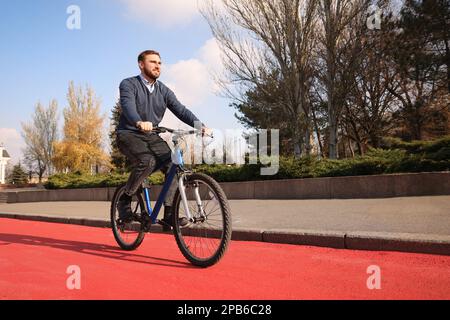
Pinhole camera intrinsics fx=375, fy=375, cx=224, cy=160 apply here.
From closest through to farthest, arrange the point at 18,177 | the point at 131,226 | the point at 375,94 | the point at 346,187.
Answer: the point at 131,226, the point at 346,187, the point at 375,94, the point at 18,177

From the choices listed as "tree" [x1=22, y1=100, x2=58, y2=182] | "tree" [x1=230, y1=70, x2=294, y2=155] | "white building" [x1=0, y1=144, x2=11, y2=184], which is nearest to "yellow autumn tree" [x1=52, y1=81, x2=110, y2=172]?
"tree" [x1=22, y1=100, x2=58, y2=182]

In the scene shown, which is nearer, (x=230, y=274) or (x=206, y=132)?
(x=230, y=274)

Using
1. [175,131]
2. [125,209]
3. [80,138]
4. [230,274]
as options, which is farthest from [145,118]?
[80,138]

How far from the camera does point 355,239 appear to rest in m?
4.31

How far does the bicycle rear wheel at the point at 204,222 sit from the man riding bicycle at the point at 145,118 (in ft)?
0.95

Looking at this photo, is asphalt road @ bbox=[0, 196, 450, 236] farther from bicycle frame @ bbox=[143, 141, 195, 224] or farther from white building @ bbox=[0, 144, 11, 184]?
white building @ bbox=[0, 144, 11, 184]

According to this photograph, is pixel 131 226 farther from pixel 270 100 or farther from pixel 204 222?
pixel 270 100

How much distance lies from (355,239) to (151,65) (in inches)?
121

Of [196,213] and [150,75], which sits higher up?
[150,75]

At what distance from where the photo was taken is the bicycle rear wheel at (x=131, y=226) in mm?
4430

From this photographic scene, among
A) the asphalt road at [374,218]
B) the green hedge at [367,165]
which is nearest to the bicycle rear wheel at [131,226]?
the asphalt road at [374,218]

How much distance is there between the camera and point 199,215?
370 cm

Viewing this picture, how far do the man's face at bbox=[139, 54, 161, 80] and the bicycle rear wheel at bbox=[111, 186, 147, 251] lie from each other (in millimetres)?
1416
